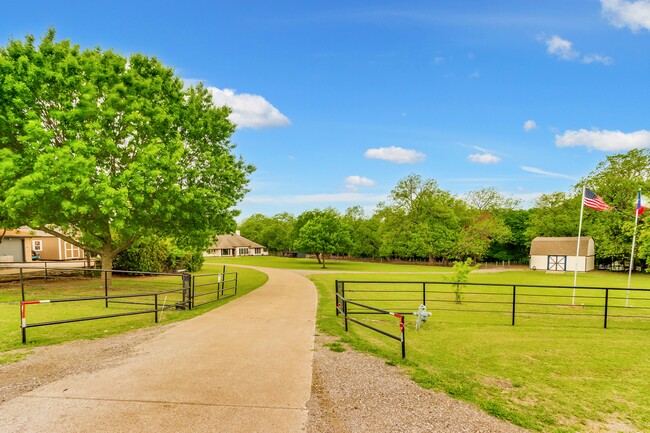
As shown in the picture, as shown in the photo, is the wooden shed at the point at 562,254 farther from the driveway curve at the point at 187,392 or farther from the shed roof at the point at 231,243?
the shed roof at the point at 231,243

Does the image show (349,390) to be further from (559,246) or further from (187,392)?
(559,246)

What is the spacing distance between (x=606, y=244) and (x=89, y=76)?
56088 millimetres

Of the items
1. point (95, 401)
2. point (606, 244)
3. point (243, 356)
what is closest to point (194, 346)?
point (243, 356)

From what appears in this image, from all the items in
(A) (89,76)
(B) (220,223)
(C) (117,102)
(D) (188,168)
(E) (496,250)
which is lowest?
(E) (496,250)

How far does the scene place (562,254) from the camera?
4716 cm

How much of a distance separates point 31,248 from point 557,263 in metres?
66.3

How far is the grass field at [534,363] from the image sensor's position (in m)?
5.48

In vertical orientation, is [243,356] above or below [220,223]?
below

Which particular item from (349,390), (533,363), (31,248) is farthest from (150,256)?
(533,363)

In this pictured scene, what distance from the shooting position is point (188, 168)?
58.3ft

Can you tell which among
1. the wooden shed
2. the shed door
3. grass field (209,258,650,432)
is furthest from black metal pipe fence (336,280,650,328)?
the shed door

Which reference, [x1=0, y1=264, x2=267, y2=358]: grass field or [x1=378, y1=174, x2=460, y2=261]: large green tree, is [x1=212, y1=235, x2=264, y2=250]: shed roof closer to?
[x1=378, y1=174, x2=460, y2=261]: large green tree

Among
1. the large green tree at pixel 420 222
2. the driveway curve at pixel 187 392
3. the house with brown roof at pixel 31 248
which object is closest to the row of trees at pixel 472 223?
the large green tree at pixel 420 222

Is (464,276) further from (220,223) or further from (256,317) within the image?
(220,223)
